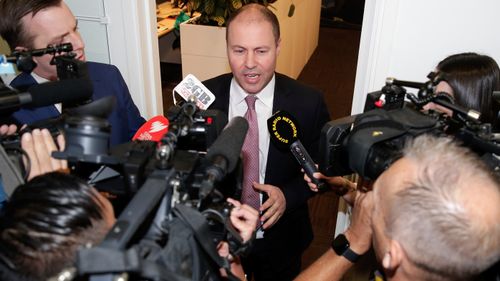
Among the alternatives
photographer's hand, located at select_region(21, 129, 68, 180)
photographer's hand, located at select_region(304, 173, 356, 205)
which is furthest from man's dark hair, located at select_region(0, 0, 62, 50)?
photographer's hand, located at select_region(304, 173, 356, 205)

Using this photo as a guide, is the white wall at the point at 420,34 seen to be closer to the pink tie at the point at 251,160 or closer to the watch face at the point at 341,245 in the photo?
the pink tie at the point at 251,160

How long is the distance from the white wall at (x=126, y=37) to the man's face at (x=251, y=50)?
648 millimetres

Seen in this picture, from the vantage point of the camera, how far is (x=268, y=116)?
1678 mm

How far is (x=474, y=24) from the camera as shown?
1.51 meters

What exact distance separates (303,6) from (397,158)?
168 inches

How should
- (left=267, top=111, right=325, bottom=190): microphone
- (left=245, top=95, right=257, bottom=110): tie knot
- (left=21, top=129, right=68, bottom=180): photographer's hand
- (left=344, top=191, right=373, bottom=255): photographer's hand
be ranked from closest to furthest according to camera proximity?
(left=21, top=129, right=68, bottom=180): photographer's hand → (left=344, top=191, right=373, bottom=255): photographer's hand → (left=267, top=111, right=325, bottom=190): microphone → (left=245, top=95, right=257, bottom=110): tie knot

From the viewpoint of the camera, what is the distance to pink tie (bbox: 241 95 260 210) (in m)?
1.62

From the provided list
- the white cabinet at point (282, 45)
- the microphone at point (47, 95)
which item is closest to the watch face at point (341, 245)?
the microphone at point (47, 95)

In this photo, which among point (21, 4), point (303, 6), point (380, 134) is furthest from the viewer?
point (303, 6)

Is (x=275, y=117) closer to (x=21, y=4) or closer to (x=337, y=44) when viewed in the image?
(x=21, y=4)

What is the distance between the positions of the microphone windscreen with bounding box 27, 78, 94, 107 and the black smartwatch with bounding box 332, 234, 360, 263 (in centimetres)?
81

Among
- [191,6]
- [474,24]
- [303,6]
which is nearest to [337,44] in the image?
[303,6]

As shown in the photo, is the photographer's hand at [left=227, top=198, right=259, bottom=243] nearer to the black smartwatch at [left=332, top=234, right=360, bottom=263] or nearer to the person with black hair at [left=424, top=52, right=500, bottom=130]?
the black smartwatch at [left=332, top=234, right=360, bottom=263]

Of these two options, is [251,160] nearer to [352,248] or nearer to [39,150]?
[352,248]
